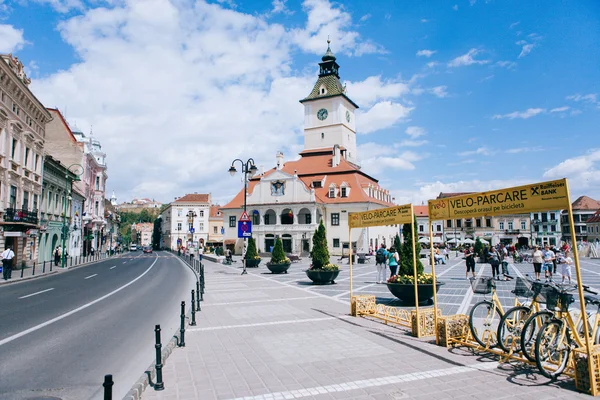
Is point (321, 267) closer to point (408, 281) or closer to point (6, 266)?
point (408, 281)

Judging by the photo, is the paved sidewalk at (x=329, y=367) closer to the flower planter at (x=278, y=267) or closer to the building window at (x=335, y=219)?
the flower planter at (x=278, y=267)

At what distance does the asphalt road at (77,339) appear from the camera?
242 inches

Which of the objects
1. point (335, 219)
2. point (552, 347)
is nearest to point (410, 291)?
point (552, 347)

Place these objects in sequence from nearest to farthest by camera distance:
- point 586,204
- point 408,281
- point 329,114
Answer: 1. point 408,281
2. point 329,114
3. point 586,204

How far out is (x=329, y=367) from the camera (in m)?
6.59

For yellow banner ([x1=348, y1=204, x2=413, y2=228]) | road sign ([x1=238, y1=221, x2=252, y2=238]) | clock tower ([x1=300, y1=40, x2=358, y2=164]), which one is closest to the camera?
yellow banner ([x1=348, y1=204, x2=413, y2=228])

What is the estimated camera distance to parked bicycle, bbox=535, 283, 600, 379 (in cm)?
574

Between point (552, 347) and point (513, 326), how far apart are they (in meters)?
0.87

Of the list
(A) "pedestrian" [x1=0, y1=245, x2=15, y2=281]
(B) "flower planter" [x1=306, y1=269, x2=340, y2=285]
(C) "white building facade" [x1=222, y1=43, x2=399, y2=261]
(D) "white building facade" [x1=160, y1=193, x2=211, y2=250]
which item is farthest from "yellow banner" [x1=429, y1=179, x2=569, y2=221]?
(D) "white building facade" [x1=160, y1=193, x2=211, y2=250]

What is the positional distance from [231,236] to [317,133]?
83.0 feet

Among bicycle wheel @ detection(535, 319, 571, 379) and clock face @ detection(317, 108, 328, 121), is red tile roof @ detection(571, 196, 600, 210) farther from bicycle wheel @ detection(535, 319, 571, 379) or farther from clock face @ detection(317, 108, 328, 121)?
bicycle wheel @ detection(535, 319, 571, 379)

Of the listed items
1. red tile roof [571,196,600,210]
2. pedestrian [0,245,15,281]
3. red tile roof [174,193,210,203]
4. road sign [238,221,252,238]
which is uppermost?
red tile roof [174,193,210,203]

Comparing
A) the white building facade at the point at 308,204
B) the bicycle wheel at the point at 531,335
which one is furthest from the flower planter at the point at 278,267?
the white building facade at the point at 308,204

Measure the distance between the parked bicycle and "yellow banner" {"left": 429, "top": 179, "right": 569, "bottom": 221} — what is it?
4.75ft
